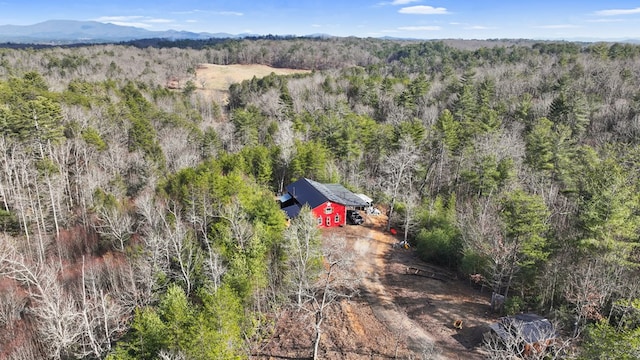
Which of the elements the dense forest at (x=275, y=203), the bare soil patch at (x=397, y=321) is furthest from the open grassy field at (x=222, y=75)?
the bare soil patch at (x=397, y=321)

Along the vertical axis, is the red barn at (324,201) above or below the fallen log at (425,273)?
above

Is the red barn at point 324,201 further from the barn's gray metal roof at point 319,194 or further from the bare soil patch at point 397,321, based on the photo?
the bare soil patch at point 397,321

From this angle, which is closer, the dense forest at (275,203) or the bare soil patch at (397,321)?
the dense forest at (275,203)

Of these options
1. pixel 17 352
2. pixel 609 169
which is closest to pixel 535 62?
pixel 609 169

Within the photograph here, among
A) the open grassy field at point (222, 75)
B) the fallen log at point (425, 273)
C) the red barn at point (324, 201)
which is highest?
the open grassy field at point (222, 75)

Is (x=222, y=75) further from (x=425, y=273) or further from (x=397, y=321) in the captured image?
(x=397, y=321)

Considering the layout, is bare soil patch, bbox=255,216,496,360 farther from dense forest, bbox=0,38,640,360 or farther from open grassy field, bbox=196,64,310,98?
open grassy field, bbox=196,64,310,98

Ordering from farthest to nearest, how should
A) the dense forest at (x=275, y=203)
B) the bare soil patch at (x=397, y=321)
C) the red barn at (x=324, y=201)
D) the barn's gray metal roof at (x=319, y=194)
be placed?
the barn's gray metal roof at (x=319, y=194), the red barn at (x=324, y=201), the bare soil patch at (x=397, y=321), the dense forest at (x=275, y=203)
